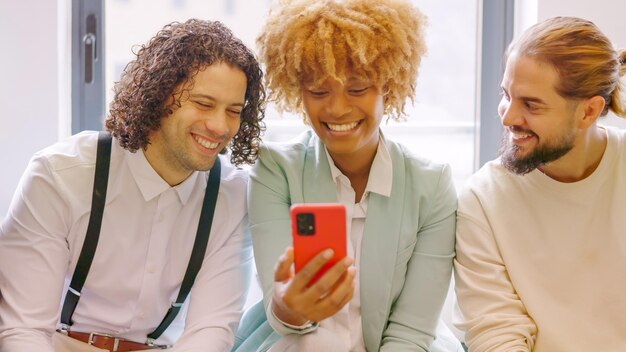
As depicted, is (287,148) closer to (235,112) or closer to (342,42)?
(235,112)

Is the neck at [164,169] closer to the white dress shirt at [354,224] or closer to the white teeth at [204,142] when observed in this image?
the white teeth at [204,142]

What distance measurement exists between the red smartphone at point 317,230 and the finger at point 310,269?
0.5 inches

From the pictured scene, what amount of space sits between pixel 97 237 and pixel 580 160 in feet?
4.02

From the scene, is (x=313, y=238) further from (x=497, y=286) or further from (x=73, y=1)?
(x=73, y=1)

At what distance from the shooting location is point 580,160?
2020mm

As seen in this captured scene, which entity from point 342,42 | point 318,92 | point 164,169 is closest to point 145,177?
point 164,169

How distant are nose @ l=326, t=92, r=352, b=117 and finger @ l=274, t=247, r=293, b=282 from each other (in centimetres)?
45

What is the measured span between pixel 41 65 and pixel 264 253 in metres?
1.32

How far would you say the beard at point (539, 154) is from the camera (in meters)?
1.96

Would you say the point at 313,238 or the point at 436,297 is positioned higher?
the point at 313,238

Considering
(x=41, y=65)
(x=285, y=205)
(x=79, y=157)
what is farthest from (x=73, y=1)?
(x=285, y=205)

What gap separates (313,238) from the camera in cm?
155

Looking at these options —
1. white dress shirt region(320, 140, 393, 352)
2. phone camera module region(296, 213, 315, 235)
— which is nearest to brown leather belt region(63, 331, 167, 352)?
white dress shirt region(320, 140, 393, 352)

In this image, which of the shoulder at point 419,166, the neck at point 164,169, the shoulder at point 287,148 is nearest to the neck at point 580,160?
the shoulder at point 419,166
